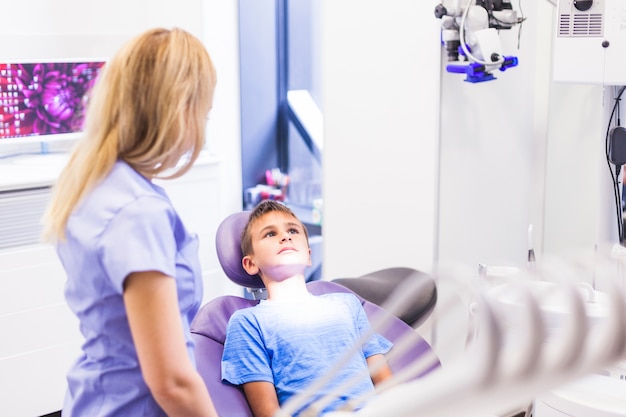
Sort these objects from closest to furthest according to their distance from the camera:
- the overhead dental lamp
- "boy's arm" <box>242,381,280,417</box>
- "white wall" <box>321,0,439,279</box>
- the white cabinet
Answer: "boy's arm" <box>242,381,280,417</box>, the overhead dental lamp, "white wall" <box>321,0,439,279</box>, the white cabinet

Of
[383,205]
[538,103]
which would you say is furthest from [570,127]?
[383,205]

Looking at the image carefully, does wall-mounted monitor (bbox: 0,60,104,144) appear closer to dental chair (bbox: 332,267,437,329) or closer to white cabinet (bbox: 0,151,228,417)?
white cabinet (bbox: 0,151,228,417)

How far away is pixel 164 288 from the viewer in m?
1.21

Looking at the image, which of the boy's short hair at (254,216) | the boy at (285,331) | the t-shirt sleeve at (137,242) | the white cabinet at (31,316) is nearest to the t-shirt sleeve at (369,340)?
the boy at (285,331)

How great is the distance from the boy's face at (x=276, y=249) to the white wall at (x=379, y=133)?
74cm

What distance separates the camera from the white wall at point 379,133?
2.60 m

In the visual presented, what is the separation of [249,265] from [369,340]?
0.34 meters

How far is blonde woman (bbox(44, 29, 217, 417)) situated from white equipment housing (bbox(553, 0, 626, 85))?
1.34 metres

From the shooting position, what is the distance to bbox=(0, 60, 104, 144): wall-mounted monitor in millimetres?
3043

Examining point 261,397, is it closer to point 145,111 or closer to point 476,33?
point 145,111

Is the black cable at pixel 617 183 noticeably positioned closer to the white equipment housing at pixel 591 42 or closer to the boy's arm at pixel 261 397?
the white equipment housing at pixel 591 42

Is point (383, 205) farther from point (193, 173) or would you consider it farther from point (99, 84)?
point (99, 84)

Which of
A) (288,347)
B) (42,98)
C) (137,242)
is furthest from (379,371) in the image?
(42,98)

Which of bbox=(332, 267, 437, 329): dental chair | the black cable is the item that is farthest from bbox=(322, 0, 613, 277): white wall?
bbox=(332, 267, 437, 329): dental chair
